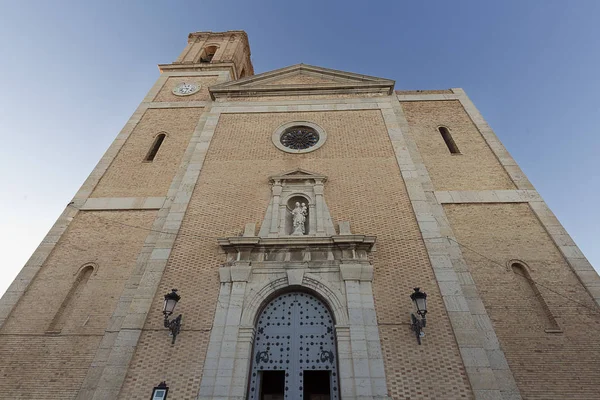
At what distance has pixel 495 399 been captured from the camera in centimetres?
662

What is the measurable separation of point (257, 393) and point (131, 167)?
27.9ft

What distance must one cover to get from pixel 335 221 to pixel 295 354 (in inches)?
142

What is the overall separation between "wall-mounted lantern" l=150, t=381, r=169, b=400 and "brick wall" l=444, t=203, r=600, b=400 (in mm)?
6971

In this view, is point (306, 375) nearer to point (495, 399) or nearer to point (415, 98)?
point (495, 399)

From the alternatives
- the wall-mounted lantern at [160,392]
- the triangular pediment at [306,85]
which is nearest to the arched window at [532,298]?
the wall-mounted lantern at [160,392]

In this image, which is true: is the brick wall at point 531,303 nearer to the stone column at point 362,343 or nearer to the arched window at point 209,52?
the stone column at point 362,343

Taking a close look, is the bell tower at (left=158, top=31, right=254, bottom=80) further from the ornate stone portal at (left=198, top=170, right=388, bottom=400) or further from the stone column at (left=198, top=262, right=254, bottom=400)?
the stone column at (left=198, top=262, right=254, bottom=400)

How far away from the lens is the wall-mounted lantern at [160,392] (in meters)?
6.77

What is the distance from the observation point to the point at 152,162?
12.1m

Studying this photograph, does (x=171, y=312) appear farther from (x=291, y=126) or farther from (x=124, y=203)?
(x=291, y=126)

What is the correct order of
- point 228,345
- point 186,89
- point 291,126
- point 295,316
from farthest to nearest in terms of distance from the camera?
1. point 186,89
2. point 291,126
3. point 295,316
4. point 228,345

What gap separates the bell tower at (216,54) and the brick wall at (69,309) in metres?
9.53

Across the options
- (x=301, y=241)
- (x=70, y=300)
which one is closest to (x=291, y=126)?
(x=301, y=241)

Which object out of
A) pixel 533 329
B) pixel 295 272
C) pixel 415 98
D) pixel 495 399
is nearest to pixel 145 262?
pixel 295 272
